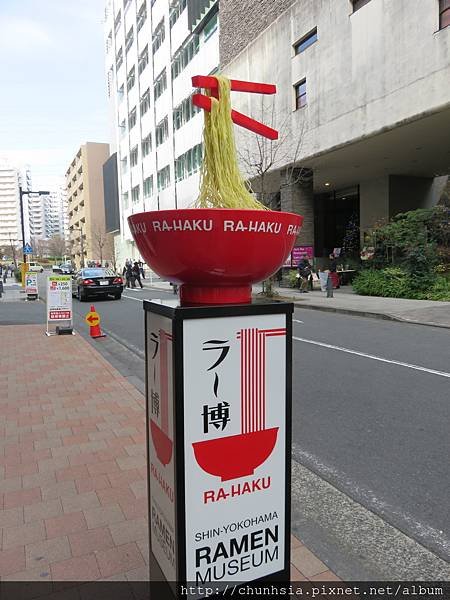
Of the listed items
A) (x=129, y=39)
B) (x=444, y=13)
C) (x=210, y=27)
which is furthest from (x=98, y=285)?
A: (x=129, y=39)

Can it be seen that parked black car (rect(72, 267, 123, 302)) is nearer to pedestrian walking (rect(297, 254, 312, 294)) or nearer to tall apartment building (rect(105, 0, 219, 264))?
pedestrian walking (rect(297, 254, 312, 294))

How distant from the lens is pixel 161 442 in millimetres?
1962

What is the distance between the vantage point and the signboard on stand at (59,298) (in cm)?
1112

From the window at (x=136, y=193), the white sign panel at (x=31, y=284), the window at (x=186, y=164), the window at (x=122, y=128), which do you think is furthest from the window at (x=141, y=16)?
the white sign panel at (x=31, y=284)

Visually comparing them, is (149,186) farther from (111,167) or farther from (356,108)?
(356,108)

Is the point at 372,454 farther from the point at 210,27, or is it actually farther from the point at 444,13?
the point at 210,27

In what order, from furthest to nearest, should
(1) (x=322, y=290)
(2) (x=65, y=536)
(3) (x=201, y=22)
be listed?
(3) (x=201, y=22) < (1) (x=322, y=290) < (2) (x=65, y=536)

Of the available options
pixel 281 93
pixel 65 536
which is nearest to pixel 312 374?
pixel 65 536

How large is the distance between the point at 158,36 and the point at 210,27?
42.3ft

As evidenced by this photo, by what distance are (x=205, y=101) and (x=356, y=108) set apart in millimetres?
18090

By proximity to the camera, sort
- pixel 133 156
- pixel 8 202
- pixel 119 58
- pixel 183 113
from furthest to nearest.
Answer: pixel 8 202, pixel 119 58, pixel 133 156, pixel 183 113

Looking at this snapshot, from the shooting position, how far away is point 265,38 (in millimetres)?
23531

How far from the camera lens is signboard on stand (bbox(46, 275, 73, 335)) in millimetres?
11125

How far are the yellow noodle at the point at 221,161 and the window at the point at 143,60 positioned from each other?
49.7 meters
